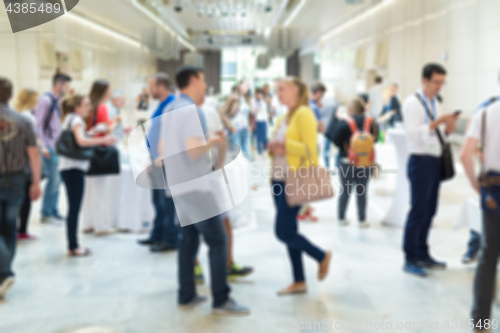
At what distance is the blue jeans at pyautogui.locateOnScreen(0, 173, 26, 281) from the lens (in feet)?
7.61

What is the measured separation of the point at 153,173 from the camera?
29.6 inches

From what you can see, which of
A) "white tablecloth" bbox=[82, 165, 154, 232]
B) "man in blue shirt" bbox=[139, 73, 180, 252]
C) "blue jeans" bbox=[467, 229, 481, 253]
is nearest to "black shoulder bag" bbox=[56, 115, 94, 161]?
"man in blue shirt" bbox=[139, 73, 180, 252]

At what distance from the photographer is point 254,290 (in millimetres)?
2533

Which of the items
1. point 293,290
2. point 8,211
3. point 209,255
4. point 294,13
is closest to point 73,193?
point 8,211

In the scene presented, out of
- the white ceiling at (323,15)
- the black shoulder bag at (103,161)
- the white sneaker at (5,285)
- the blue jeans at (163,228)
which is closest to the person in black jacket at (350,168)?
the blue jeans at (163,228)

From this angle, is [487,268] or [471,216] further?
[471,216]

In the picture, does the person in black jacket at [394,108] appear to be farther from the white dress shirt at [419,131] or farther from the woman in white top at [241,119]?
the white dress shirt at [419,131]

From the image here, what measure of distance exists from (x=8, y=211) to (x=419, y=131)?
2.19 m

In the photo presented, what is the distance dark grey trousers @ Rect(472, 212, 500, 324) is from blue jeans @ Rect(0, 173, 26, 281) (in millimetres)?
2129

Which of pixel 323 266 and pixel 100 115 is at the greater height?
pixel 100 115

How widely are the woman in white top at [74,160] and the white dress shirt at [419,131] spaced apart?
1.85 metres

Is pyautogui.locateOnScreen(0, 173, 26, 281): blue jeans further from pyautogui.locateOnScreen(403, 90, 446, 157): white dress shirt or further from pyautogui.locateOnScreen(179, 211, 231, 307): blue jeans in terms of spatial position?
pyautogui.locateOnScreen(403, 90, 446, 157): white dress shirt

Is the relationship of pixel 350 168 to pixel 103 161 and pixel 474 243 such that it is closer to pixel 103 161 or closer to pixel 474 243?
pixel 474 243

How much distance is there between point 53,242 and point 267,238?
5.20 feet
